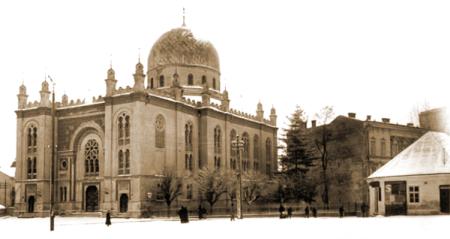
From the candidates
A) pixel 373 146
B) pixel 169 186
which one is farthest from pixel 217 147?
pixel 373 146

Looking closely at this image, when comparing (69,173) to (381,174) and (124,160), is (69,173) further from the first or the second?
(381,174)

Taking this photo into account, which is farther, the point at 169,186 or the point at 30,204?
the point at 30,204

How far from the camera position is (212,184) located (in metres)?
62.1

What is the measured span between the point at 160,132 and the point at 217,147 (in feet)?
34.3

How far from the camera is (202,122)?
6869cm

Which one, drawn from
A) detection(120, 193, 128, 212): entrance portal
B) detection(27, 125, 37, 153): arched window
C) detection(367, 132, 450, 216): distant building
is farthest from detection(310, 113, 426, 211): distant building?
detection(27, 125, 37, 153): arched window

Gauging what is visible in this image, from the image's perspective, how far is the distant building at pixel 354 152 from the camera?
71.7m

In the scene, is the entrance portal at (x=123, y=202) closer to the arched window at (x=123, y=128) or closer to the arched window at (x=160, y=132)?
the arched window at (x=123, y=128)

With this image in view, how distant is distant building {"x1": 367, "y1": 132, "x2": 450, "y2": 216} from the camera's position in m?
46.0

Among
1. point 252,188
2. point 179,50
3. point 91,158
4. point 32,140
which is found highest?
point 179,50

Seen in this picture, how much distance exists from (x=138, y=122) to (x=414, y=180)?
26.0 metres

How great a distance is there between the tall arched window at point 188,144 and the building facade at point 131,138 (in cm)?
11

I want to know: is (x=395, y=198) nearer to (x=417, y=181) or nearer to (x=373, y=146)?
(x=417, y=181)

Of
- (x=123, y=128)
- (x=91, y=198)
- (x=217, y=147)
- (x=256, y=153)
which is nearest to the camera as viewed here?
(x=123, y=128)
